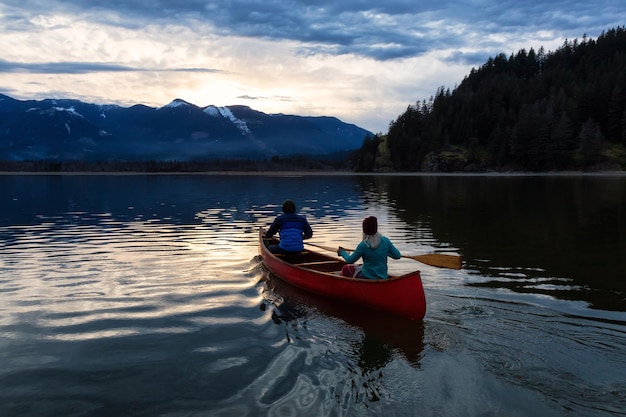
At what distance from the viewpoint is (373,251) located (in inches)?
516

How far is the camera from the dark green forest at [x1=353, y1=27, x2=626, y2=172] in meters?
141

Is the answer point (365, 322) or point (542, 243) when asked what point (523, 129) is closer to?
point (542, 243)

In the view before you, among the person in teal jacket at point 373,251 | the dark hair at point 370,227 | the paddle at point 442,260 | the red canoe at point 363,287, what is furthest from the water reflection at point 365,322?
the paddle at point 442,260

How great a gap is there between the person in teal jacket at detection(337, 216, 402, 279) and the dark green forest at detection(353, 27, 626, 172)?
144m

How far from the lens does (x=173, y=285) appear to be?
1670cm

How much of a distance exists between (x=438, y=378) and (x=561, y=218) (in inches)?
1189

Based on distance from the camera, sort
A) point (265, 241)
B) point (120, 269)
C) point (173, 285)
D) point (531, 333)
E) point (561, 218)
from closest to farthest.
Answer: point (531, 333), point (173, 285), point (120, 269), point (265, 241), point (561, 218)

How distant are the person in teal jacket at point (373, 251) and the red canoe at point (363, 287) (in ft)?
1.77

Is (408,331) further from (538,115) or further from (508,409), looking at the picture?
(538,115)

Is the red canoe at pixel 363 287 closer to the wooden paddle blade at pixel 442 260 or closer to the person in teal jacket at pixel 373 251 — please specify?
the person in teal jacket at pixel 373 251

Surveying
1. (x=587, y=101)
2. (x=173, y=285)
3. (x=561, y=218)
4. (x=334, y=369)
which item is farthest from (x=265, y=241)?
(x=587, y=101)

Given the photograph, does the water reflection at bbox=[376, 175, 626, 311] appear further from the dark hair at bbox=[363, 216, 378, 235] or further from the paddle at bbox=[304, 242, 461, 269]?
the dark hair at bbox=[363, 216, 378, 235]

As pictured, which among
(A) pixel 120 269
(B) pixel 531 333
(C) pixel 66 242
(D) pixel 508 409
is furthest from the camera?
(C) pixel 66 242

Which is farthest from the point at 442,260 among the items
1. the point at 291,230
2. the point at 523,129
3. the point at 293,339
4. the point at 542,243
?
the point at 523,129
